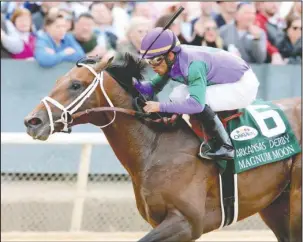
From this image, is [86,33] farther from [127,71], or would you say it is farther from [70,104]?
[70,104]

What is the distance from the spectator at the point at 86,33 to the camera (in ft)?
28.7

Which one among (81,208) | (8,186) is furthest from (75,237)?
(8,186)

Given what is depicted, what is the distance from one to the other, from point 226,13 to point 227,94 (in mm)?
4361

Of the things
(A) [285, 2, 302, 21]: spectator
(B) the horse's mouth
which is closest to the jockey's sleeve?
(B) the horse's mouth

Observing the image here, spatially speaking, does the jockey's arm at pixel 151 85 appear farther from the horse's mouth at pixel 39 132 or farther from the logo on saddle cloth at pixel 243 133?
the horse's mouth at pixel 39 132

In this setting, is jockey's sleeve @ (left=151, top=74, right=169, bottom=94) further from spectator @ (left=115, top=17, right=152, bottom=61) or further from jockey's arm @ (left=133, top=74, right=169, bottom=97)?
spectator @ (left=115, top=17, right=152, bottom=61)

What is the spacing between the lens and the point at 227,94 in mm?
5215

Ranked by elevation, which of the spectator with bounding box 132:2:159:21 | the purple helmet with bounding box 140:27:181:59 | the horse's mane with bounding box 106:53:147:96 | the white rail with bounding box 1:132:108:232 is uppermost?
the purple helmet with bounding box 140:27:181:59

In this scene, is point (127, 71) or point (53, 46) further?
point (53, 46)

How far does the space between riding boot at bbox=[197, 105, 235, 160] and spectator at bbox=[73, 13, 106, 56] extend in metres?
3.76

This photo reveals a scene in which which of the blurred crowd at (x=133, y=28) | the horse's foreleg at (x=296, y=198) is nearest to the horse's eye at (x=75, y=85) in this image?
Result: the horse's foreleg at (x=296, y=198)

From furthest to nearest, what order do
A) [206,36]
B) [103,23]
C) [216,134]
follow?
[103,23], [206,36], [216,134]

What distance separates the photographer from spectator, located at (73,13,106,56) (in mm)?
8734

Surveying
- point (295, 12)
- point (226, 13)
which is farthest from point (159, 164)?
point (295, 12)
